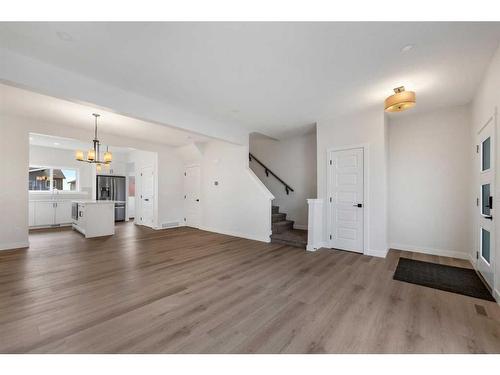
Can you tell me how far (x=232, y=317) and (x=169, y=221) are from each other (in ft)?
19.2

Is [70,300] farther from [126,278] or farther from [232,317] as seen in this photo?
[232,317]

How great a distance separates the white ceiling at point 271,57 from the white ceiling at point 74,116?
1.01 meters

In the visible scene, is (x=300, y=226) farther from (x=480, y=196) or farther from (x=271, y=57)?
(x=271, y=57)

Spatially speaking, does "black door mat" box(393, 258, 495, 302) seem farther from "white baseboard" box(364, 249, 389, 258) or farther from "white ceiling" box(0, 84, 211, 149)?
"white ceiling" box(0, 84, 211, 149)

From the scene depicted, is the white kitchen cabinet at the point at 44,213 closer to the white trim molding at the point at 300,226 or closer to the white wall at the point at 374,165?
the white trim molding at the point at 300,226

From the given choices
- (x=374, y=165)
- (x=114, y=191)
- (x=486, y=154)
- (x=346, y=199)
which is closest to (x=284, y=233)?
(x=346, y=199)

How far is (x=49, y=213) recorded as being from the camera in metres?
7.20

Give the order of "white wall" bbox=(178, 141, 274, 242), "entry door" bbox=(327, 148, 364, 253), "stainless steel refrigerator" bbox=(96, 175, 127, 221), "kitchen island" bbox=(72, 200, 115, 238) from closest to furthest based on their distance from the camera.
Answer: "entry door" bbox=(327, 148, 364, 253) < "white wall" bbox=(178, 141, 274, 242) < "kitchen island" bbox=(72, 200, 115, 238) < "stainless steel refrigerator" bbox=(96, 175, 127, 221)

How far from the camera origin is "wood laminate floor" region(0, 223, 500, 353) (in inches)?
65.9

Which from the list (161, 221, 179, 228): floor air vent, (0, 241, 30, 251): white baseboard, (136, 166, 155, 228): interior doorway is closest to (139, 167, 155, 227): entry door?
(136, 166, 155, 228): interior doorway

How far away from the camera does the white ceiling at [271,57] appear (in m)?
2.08

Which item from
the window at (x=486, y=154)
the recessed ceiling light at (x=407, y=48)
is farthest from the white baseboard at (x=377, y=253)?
the recessed ceiling light at (x=407, y=48)

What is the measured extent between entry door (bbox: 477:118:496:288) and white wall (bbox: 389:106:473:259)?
73cm

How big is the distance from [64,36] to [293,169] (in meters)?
5.44
